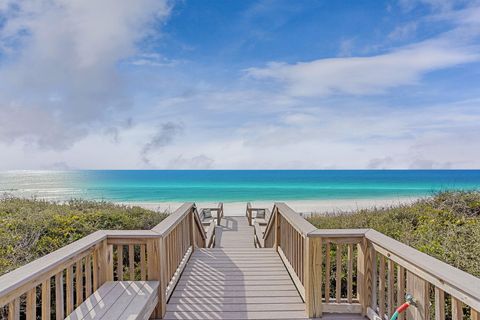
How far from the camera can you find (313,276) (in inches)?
122

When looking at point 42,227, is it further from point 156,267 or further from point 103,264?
point 156,267

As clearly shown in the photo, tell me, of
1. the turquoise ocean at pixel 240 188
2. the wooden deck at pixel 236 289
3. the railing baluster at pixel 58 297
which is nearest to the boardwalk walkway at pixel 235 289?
the wooden deck at pixel 236 289

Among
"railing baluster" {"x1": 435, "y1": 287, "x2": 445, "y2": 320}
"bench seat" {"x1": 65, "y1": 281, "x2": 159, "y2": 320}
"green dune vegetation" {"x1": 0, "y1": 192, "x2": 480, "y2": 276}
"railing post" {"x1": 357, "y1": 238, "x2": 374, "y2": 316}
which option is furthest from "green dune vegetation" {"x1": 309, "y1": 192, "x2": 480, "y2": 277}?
"bench seat" {"x1": 65, "y1": 281, "x2": 159, "y2": 320}

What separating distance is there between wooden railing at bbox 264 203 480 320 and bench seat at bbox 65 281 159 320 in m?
1.56

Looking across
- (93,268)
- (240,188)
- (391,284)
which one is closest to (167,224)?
(93,268)

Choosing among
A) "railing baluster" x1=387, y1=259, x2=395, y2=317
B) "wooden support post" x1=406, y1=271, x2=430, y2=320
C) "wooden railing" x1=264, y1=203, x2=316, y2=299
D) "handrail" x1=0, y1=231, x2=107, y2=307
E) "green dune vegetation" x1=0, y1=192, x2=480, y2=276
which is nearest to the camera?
"handrail" x1=0, y1=231, x2=107, y2=307

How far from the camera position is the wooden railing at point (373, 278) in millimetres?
1817

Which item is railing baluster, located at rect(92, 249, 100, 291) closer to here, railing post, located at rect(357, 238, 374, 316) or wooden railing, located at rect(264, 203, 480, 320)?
wooden railing, located at rect(264, 203, 480, 320)

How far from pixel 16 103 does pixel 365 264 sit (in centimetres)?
1528

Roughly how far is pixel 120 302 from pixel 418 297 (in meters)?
2.37

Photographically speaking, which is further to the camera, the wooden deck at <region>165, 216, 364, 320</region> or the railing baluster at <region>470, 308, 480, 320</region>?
the wooden deck at <region>165, 216, 364, 320</region>

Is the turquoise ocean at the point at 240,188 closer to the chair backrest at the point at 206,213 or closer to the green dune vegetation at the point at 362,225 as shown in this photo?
the green dune vegetation at the point at 362,225

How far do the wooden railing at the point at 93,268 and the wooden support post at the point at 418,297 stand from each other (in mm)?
2247

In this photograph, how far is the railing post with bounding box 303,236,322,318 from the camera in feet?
10.1
